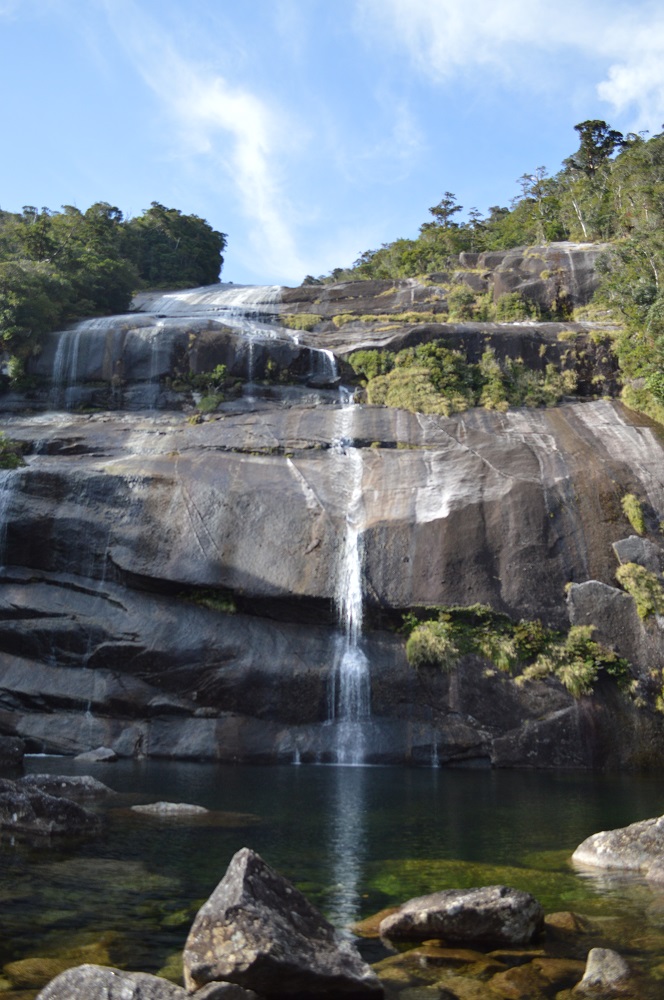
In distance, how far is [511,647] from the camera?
2316 cm

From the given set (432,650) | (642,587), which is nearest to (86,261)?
(432,650)

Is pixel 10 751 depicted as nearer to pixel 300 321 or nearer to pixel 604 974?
pixel 604 974

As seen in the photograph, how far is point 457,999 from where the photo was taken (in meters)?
6.66

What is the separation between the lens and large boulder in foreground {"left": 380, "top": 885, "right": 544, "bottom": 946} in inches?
316

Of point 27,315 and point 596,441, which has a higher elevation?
point 27,315

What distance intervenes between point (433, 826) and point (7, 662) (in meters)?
15.0

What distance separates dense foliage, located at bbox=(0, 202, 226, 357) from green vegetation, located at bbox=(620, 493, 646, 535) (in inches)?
958

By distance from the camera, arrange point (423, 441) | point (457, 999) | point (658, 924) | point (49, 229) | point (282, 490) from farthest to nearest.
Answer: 1. point (49, 229)
2. point (423, 441)
3. point (282, 490)
4. point (658, 924)
5. point (457, 999)

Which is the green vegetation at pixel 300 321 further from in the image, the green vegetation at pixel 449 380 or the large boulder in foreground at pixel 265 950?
the large boulder in foreground at pixel 265 950

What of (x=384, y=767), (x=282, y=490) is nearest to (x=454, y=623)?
(x=384, y=767)

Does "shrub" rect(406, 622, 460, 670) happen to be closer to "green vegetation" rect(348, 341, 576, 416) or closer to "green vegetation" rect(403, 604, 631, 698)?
"green vegetation" rect(403, 604, 631, 698)

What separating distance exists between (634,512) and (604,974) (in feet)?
65.1

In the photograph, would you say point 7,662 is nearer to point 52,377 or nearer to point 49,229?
point 52,377

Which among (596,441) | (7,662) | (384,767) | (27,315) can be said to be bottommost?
(384,767)
